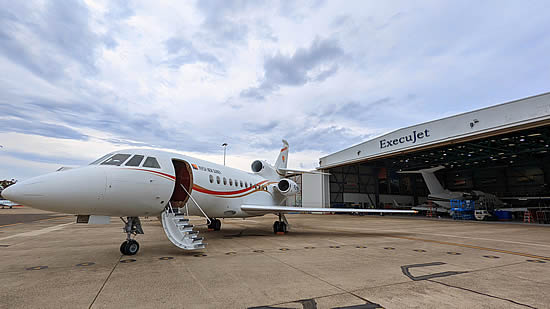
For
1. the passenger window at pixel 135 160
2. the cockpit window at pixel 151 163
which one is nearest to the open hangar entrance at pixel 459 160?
the cockpit window at pixel 151 163

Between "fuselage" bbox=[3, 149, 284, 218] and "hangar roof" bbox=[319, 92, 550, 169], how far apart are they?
668 inches

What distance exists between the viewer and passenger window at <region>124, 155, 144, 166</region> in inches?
281

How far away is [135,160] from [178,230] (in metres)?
2.22

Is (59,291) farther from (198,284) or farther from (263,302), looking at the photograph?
(263,302)

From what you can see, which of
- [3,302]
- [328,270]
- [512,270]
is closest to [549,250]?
[512,270]

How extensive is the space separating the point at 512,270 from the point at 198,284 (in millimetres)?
6216

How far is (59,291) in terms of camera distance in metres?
4.32

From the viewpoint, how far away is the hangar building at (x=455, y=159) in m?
17.6

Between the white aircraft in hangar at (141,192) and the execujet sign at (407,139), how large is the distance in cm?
1610

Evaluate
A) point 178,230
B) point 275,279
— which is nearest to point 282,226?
point 178,230

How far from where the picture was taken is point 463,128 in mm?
19484

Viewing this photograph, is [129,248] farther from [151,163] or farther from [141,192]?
[151,163]

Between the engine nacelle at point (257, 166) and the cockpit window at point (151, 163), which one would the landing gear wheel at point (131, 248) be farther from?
the engine nacelle at point (257, 166)

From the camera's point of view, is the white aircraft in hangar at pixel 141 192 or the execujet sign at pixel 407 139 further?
the execujet sign at pixel 407 139
